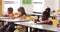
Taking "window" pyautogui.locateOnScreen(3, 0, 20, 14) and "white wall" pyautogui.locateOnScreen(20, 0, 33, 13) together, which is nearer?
"window" pyautogui.locateOnScreen(3, 0, 20, 14)

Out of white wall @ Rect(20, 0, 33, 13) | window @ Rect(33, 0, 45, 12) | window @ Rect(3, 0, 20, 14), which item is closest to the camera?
window @ Rect(3, 0, 20, 14)

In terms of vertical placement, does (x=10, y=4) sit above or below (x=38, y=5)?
above

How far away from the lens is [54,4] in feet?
31.7

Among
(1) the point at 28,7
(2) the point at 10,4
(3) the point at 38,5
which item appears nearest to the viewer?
(2) the point at 10,4

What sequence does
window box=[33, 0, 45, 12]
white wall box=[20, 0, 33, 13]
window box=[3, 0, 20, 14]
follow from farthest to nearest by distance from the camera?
1. window box=[33, 0, 45, 12]
2. white wall box=[20, 0, 33, 13]
3. window box=[3, 0, 20, 14]

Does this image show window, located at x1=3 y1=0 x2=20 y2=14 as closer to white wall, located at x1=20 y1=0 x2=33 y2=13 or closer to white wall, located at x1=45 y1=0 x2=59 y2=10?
white wall, located at x1=20 y1=0 x2=33 y2=13

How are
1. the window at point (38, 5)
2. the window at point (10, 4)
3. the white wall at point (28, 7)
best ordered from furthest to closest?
the window at point (38, 5)
the white wall at point (28, 7)
the window at point (10, 4)

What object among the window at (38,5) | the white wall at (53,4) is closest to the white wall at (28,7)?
the window at (38,5)

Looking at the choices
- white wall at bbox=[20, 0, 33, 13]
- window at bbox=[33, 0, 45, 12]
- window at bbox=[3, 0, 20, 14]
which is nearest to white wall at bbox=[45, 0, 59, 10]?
window at bbox=[33, 0, 45, 12]

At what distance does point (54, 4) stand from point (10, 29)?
4.82 meters

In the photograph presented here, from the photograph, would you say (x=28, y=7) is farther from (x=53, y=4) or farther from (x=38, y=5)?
(x=53, y=4)

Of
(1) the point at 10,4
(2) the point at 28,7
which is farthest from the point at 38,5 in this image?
(1) the point at 10,4

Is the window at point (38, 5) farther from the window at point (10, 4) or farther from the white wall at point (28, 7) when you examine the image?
the window at point (10, 4)

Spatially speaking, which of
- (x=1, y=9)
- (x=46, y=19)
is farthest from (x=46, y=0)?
(x=46, y=19)
